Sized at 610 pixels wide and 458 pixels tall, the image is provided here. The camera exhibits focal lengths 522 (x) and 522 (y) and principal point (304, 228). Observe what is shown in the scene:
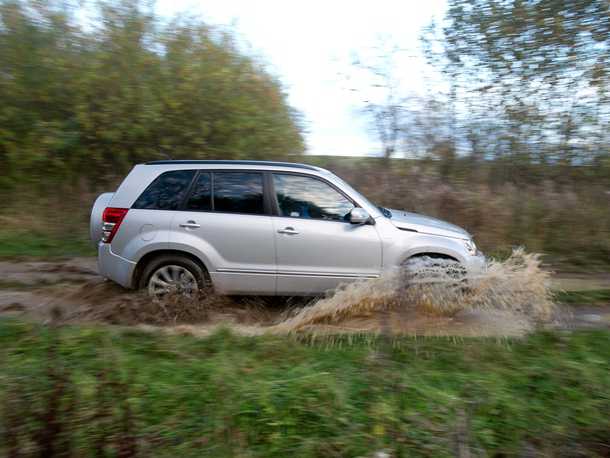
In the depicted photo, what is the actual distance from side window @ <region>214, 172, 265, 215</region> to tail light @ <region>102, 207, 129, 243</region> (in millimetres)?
1082

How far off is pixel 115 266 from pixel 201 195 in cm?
129

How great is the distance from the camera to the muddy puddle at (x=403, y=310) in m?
5.12

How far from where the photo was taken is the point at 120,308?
575 cm

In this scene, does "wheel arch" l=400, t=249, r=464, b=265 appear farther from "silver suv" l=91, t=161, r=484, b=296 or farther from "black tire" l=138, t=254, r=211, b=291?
"black tire" l=138, t=254, r=211, b=291

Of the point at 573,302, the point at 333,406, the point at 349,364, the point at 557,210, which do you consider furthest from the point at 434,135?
the point at 333,406

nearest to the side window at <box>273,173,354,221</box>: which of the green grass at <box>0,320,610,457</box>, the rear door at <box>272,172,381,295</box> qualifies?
the rear door at <box>272,172,381,295</box>

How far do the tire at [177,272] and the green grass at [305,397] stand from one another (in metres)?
1.24

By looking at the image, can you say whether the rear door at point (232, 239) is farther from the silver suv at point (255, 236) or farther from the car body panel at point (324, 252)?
the car body panel at point (324, 252)

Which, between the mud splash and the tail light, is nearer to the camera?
the mud splash

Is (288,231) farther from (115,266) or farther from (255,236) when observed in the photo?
(115,266)

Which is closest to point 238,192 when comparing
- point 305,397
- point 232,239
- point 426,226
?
point 232,239

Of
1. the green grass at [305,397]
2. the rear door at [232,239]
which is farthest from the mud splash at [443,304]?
the rear door at [232,239]

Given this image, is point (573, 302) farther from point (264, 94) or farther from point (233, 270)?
point (264, 94)

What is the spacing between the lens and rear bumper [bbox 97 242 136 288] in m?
5.96
